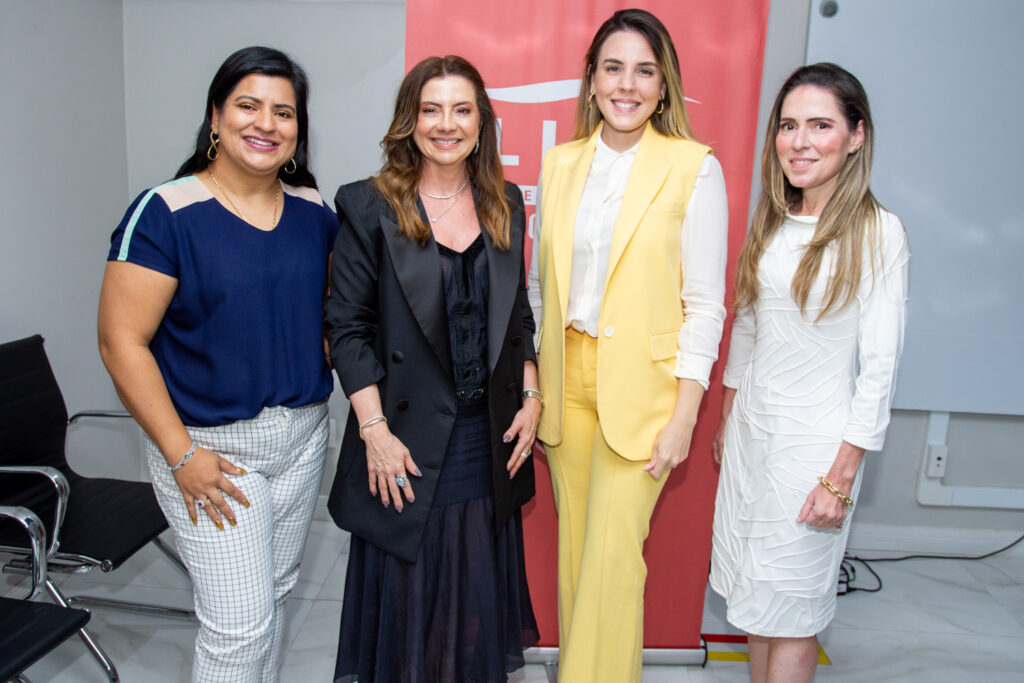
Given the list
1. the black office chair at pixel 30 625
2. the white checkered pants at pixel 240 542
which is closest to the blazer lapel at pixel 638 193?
the white checkered pants at pixel 240 542

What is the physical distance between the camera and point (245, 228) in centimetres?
183

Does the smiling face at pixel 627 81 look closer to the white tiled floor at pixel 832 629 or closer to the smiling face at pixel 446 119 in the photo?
the smiling face at pixel 446 119

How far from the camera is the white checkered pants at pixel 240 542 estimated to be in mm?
1833

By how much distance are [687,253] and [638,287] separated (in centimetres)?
16

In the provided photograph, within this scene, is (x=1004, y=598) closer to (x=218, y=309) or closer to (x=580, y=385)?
(x=580, y=385)

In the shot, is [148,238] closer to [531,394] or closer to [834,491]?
[531,394]

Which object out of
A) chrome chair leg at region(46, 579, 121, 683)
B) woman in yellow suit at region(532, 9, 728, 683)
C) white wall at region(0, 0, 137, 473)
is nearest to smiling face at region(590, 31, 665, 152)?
woman in yellow suit at region(532, 9, 728, 683)

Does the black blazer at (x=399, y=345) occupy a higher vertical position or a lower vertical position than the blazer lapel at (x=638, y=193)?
lower

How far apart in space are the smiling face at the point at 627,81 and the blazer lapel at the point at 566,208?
0.13 m

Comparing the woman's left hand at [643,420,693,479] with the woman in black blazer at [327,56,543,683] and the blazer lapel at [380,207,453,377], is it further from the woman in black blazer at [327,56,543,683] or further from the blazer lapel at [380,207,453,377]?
the blazer lapel at [380,207,453,377]

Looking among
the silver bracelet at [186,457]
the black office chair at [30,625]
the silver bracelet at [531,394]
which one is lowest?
the black office chair at [30,625]

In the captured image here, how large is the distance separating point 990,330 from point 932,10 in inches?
57.7

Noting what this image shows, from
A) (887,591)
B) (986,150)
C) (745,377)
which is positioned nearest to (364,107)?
(745,377)

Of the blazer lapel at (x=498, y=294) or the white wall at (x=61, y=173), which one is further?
the white wall at (x=61, y=173)
